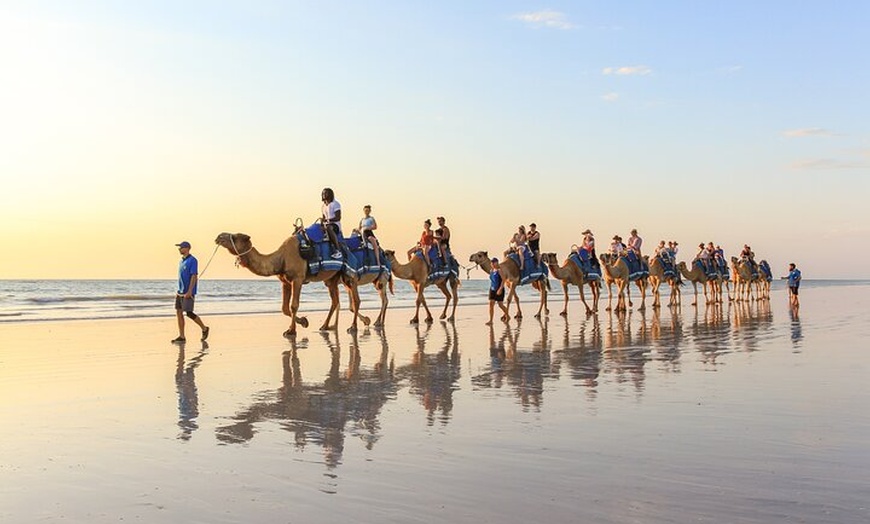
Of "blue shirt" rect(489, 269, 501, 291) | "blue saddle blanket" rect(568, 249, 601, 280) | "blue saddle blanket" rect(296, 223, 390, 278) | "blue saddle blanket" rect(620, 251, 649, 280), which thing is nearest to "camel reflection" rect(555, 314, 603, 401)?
"blue shirt" rect(489, 269, 501, 291)

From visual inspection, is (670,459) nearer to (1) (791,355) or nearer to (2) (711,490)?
(2) (711,490)

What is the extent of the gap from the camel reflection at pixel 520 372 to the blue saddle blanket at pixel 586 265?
14.3 meters

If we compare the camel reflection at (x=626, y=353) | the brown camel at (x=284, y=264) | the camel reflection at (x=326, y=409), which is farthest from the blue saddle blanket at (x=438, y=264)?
the camel reflection at (x=326, y=409)

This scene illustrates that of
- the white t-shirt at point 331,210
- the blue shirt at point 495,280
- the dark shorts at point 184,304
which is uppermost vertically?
the white t-shirt at point 331,210

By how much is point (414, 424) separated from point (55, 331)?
17033 mm

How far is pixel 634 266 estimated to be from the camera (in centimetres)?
3534

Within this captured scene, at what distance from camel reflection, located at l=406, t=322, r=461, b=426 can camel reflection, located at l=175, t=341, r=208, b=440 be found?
7.13ft

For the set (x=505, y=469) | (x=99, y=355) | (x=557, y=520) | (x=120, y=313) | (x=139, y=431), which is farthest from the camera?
(x=120, y=313)

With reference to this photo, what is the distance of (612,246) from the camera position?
3616cm

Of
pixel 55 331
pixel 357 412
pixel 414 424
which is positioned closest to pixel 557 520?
pixel 414 424

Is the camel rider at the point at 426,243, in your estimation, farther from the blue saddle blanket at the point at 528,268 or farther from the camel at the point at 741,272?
the camel at the point at 741,272

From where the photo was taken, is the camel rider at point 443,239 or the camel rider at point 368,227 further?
the camel rider at point 443,239

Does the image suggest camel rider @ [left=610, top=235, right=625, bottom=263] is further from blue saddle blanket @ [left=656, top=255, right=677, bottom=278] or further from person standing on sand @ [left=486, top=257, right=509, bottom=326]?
person standing on sand @ [left=486, top=257, right=509, bottom=326]

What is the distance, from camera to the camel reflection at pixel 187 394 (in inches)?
330
